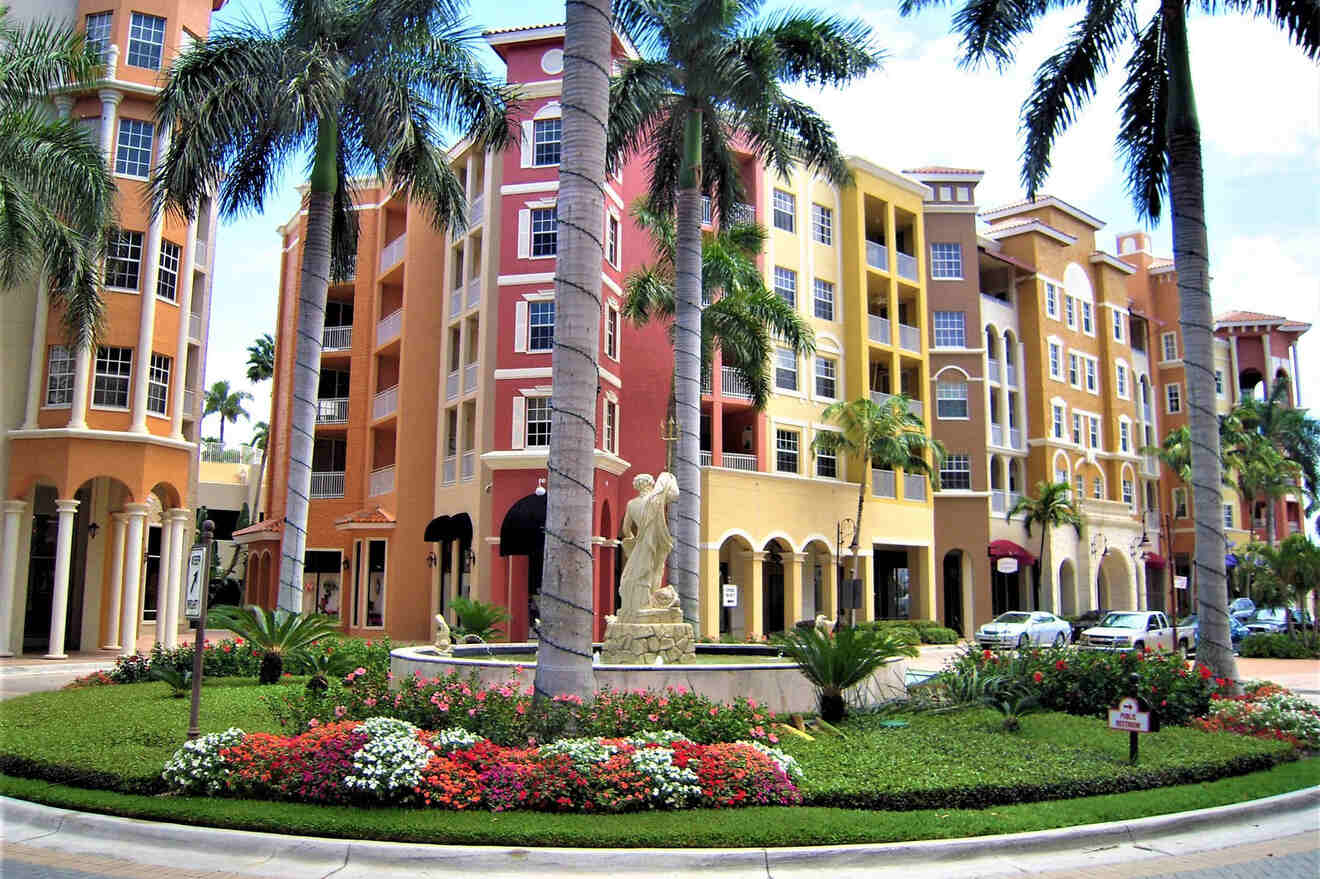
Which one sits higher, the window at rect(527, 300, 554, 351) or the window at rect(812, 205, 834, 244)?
the window at rect(812, 205, 834, 244)

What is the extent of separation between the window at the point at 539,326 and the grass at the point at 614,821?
22709 mm

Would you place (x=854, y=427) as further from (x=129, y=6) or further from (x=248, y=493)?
(x=248, y=493)

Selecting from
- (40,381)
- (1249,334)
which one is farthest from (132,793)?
(1249,334)

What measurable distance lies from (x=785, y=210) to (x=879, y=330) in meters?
6.64

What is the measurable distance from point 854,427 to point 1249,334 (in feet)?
147

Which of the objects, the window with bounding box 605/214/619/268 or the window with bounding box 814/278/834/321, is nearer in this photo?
the window with bounding box 605/214/619/268

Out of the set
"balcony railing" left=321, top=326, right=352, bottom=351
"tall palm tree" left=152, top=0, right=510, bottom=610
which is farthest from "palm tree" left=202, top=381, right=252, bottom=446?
"tall palm tree" left=152, top=0, right=510, bottom=610

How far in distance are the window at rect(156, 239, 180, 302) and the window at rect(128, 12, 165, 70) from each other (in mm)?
5191

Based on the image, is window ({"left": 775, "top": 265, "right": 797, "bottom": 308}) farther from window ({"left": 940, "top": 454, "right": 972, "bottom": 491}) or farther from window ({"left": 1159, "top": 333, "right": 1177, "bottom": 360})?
window ({"left": 1159, "top": 333, "right": 1177, "bottom": 360})

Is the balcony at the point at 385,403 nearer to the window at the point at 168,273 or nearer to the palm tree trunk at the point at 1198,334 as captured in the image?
the window at the point at 168,273

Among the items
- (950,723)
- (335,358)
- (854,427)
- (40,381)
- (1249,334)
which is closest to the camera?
(950,723)

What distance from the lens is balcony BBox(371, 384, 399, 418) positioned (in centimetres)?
3812

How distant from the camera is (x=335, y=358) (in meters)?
42.0

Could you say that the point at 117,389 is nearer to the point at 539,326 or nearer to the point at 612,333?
the point at 539,326
